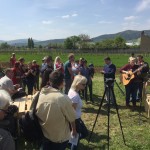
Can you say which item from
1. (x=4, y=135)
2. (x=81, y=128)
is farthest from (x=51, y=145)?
(x=4, y=135)

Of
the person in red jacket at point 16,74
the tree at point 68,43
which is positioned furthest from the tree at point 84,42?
the person in red jacket at point 16,74

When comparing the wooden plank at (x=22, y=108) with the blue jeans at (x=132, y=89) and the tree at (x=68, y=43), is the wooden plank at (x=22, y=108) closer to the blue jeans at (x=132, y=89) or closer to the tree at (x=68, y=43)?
the blue jeans at (x=132, y=89)

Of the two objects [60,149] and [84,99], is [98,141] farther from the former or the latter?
A: [84,99]

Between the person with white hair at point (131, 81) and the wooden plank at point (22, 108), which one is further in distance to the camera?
the person with white hair at point (131, 81)

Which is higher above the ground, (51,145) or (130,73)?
(130,73)

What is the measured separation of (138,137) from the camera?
25.1 feet

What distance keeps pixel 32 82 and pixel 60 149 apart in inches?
336

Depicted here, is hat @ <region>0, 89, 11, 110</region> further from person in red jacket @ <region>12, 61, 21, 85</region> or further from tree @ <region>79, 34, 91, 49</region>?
tree @ <region>79, 34, 91, 49</region>

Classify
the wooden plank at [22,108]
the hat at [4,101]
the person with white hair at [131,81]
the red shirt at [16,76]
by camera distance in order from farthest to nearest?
1. the red shirt at [16,76]
2. the person with white hair at [131,81]
3. the wooden plank at [22,108]
4. the hat at [4,101]

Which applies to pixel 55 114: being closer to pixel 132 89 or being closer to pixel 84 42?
pixel 132 89

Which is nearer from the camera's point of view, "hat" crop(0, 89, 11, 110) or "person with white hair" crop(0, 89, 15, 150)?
"person with white hair" crop(0, 89, 15, 150)

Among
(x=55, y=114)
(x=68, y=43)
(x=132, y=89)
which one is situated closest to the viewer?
(x=55, y=114)

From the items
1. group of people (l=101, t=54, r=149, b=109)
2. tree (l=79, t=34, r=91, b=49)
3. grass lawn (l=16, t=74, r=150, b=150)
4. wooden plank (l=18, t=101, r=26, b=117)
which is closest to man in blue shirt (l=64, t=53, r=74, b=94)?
grass lawn (l=16, t=74, r=150, b=150)

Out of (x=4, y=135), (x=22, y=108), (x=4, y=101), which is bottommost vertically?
(x=22, y=108)
